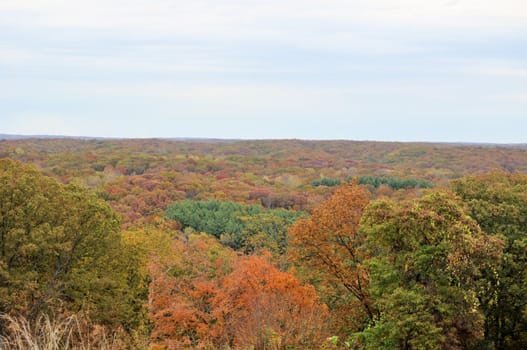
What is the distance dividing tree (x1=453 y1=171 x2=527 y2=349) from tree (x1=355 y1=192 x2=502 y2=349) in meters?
2.16

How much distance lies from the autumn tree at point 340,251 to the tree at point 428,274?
4.50m

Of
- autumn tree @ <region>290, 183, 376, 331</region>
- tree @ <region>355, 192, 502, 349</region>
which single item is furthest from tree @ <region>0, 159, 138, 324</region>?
tree @ <region>355, 192, 502, 349</region>

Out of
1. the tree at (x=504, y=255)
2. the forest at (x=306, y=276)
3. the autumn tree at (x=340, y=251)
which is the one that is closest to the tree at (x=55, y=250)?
the forest at (x=306, y=276)

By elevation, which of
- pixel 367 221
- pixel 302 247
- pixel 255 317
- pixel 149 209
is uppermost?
pixel 367 221

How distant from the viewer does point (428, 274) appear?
67.6 ft

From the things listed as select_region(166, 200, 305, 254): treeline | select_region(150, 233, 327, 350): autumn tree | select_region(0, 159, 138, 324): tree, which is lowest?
select_region(166, 200, 305, 254): treeline

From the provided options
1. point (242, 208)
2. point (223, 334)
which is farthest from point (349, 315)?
point (242, 208)

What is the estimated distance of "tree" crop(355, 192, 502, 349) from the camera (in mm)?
19656

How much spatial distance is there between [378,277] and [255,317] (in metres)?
5.33

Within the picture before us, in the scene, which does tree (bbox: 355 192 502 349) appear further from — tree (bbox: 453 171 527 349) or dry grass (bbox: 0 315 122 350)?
dry grass (bbox: 0 315 122 350)

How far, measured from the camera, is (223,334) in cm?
2602

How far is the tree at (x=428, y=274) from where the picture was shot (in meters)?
19.7

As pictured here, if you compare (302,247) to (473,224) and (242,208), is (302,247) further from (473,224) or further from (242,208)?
(242,208)

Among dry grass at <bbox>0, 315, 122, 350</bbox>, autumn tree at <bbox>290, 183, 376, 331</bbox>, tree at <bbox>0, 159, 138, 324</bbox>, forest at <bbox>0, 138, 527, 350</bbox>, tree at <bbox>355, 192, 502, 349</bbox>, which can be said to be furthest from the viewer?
autumn tree at <bbox>290, 183, 376, 331</bbox>
